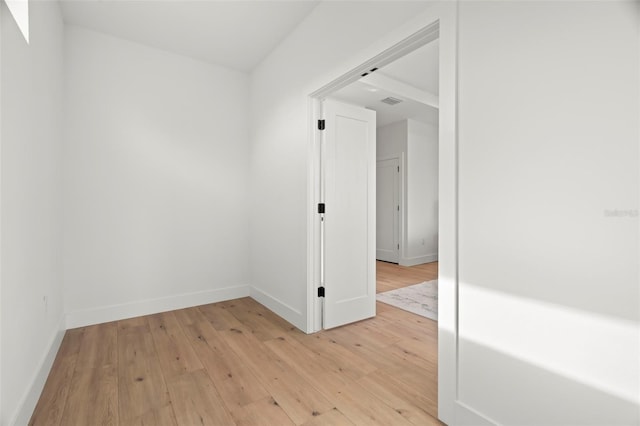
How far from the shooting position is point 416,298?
148 inches

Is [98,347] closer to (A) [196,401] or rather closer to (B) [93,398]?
(B) [93,398]

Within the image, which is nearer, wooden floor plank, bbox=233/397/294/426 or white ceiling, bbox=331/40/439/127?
wooden floor plank, bbox=233/397/294/426

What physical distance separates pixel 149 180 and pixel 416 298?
3362 millimetres

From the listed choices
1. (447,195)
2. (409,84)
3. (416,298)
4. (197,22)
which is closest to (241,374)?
(447,195)

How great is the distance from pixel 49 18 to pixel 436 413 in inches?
143

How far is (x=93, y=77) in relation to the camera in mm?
2883

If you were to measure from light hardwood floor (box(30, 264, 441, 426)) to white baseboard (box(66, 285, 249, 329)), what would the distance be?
10 cm

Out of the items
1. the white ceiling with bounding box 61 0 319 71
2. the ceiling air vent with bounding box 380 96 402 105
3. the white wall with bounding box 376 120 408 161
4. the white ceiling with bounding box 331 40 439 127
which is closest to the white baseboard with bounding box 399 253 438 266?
the white wall with bounding box 376 120 408 161

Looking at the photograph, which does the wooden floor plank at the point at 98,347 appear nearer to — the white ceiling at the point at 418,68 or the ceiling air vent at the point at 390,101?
the white ceiling at the point at 418,68

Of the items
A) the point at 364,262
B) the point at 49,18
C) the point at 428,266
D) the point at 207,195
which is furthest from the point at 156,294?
the point at 428,266

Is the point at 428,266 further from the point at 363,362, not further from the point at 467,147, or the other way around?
the point at 467,147

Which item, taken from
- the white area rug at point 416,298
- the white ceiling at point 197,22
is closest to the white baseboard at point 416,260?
the white area rug at point 416,298

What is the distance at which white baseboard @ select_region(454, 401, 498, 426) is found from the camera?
1378 mm

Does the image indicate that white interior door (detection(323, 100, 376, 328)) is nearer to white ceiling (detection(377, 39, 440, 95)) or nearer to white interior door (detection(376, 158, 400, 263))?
white ceiling (detection(377, 39, 440, 95))
